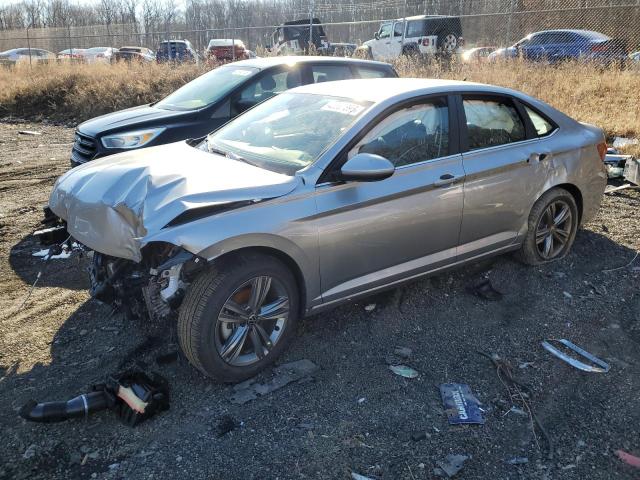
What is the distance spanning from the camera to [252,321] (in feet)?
11.1

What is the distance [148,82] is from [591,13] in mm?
13604

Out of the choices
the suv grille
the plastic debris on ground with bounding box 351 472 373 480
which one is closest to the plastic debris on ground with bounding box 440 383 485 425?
the plastic debris on ground with bounding box 351 472 373 480

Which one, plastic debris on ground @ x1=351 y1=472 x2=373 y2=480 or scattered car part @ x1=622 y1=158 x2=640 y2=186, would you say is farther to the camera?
scattered car part @ x1=622 y1=158 x2=640 y2=186

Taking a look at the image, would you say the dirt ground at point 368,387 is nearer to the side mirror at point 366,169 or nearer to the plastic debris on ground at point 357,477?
the plastic debris on ground at point 357,477

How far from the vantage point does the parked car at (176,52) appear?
1822 centimetres

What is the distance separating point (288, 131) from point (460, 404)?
223cm

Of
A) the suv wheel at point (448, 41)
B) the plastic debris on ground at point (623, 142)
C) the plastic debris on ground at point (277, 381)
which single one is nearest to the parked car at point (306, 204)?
the plastic debris on ground at point (277, 381)

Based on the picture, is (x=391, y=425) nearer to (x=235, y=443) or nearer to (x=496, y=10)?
(x=235, y=443)

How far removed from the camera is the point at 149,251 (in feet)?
11.1

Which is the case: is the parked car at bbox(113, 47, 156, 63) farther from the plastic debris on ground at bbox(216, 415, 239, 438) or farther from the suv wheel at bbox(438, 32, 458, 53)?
the plastic debris on ground at bbox(216, 415, 239, 438)

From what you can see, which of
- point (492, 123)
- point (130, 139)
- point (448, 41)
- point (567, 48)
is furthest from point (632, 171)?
point (448, 41)

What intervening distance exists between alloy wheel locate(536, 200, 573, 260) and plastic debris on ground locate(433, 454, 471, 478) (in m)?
2.66

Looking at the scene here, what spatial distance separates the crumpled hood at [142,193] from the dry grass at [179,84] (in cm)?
860

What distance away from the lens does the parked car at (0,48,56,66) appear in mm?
21084
